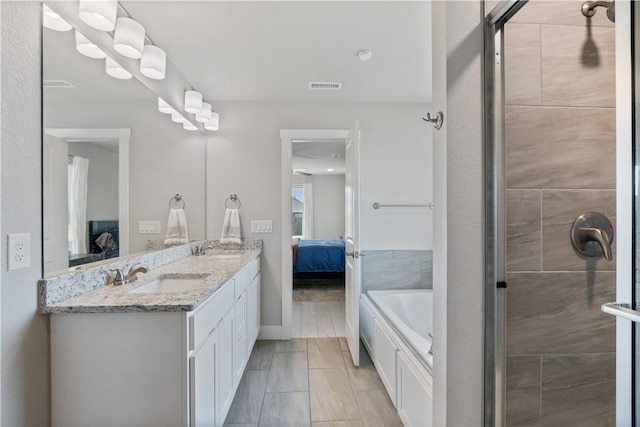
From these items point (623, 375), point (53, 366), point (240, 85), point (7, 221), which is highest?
point (240, 85)

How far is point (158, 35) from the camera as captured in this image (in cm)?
202

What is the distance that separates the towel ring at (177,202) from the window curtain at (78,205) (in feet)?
3.48

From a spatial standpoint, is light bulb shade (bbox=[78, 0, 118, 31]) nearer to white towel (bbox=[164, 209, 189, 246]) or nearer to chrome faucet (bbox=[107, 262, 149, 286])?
chrome faucet (bbox=[107, 262, 149, 286])

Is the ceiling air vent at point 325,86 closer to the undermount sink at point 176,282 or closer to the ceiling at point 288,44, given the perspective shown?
the ceiling at point 288,44

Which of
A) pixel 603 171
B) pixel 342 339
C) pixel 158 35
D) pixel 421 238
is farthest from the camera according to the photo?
pixel 421 238

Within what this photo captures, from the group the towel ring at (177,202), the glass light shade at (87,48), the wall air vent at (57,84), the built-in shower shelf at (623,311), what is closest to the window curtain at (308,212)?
the towel ring at (177,202)

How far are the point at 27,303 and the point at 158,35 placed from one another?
173 cm

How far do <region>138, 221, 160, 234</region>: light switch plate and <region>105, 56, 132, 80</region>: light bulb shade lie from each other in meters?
0.92

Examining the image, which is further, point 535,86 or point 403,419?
point 403,419

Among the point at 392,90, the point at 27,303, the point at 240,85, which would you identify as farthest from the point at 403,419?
the point at 240,85

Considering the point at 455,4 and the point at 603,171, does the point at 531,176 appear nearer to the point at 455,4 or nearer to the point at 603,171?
the point at 603,171

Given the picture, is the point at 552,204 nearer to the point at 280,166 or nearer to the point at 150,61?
the point at 150,61

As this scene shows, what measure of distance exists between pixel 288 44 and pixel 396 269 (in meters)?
2.29

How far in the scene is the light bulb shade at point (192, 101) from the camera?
8.48ft
